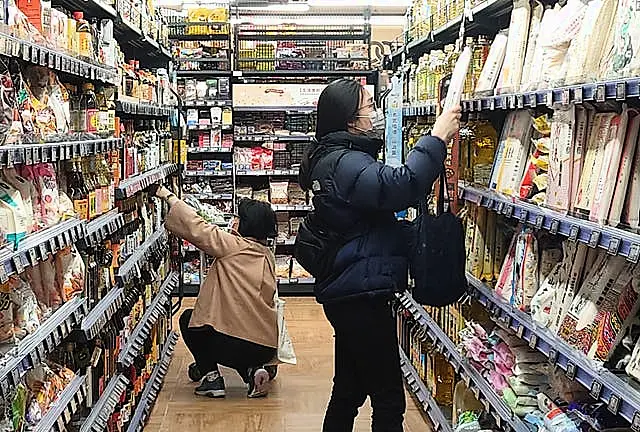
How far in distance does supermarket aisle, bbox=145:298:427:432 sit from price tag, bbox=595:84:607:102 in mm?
2921

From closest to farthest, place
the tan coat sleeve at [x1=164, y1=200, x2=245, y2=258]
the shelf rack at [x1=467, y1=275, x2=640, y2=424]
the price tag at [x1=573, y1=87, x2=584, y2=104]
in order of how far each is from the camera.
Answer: the shelf rack at [x1=467, y1=275, x2=640, y2=424] < the price tag at [x1=573, y1=87, x2=584, y2=104] < the tan coat sleeve at [x1=164, y1=200, x2=245, y2=258]

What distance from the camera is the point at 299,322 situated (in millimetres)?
7711

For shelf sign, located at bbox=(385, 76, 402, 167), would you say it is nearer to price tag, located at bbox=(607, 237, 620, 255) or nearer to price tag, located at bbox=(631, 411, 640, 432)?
price tag, located at bbox=(607, 237, 620, 255)

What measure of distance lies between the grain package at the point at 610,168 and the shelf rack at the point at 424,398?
1896mm

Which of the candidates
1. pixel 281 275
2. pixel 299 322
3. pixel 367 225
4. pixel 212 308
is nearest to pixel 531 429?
pixel 367 225

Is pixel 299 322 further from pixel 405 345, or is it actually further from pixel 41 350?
pixel 41 350

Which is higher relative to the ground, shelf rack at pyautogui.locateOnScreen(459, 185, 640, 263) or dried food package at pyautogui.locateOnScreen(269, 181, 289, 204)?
shelf rack at pyautogui.locateOnScreen(459, 185, 640, 263)

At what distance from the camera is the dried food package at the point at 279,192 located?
28.9 feet

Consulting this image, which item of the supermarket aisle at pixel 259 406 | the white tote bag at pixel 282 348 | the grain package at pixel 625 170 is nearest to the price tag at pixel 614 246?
the grain package at pixel 625 170

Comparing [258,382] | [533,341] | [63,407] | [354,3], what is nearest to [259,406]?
[258,382]

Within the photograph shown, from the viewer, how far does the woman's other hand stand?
332 centimetres

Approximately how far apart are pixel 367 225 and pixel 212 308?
2072 mm

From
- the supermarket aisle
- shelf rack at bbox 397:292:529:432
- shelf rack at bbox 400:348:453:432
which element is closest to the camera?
shelf rack at bbox 397:292:529:432

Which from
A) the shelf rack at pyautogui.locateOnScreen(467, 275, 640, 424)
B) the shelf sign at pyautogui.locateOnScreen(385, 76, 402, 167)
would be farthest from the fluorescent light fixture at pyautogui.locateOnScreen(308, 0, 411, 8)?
the shelf rack at pyautogui.locateOnScreen(467, 275, 640, 424)
